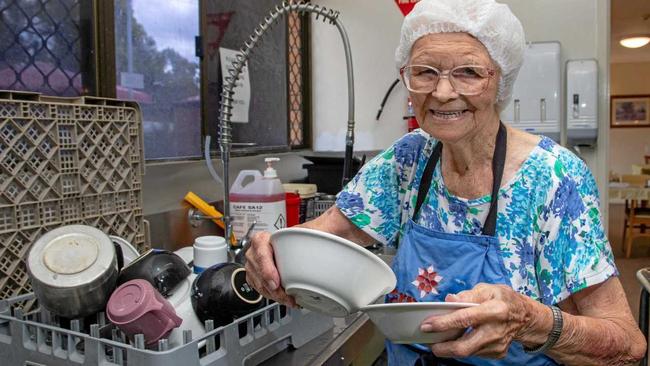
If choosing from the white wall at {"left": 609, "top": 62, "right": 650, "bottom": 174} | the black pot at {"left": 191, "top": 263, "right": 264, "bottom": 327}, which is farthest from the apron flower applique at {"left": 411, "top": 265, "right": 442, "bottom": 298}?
the white wall at {"left": 609, "top": 62, "right": 650, "bottom": 174}

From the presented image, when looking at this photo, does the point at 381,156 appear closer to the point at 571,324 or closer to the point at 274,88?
the point at 571,324

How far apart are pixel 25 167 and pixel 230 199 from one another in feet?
2.52

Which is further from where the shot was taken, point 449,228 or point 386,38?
point 386,38

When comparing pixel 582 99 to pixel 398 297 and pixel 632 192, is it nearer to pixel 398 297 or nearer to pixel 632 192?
pixel 398 297

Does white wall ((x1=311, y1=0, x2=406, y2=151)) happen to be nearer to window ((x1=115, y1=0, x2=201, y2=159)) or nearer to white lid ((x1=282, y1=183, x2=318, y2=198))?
white lid ((x1=282, y1=183, x2=318, y2=198))

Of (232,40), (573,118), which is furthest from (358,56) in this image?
(573,118)

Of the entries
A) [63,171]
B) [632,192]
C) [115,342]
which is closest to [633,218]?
[632,192]

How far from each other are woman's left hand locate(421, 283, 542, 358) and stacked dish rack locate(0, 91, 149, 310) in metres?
0.79

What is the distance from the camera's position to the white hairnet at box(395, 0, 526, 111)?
0.98 meters

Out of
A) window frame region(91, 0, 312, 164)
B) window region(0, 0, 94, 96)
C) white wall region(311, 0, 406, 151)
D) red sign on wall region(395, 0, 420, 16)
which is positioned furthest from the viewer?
white wall region(311, 0, 406, 151)

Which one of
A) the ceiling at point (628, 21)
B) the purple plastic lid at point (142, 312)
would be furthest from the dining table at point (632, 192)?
the purple plastic lid at point (142, 312)

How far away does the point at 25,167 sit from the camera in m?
1.07

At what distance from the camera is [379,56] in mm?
2963

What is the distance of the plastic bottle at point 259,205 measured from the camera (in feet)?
5.73
